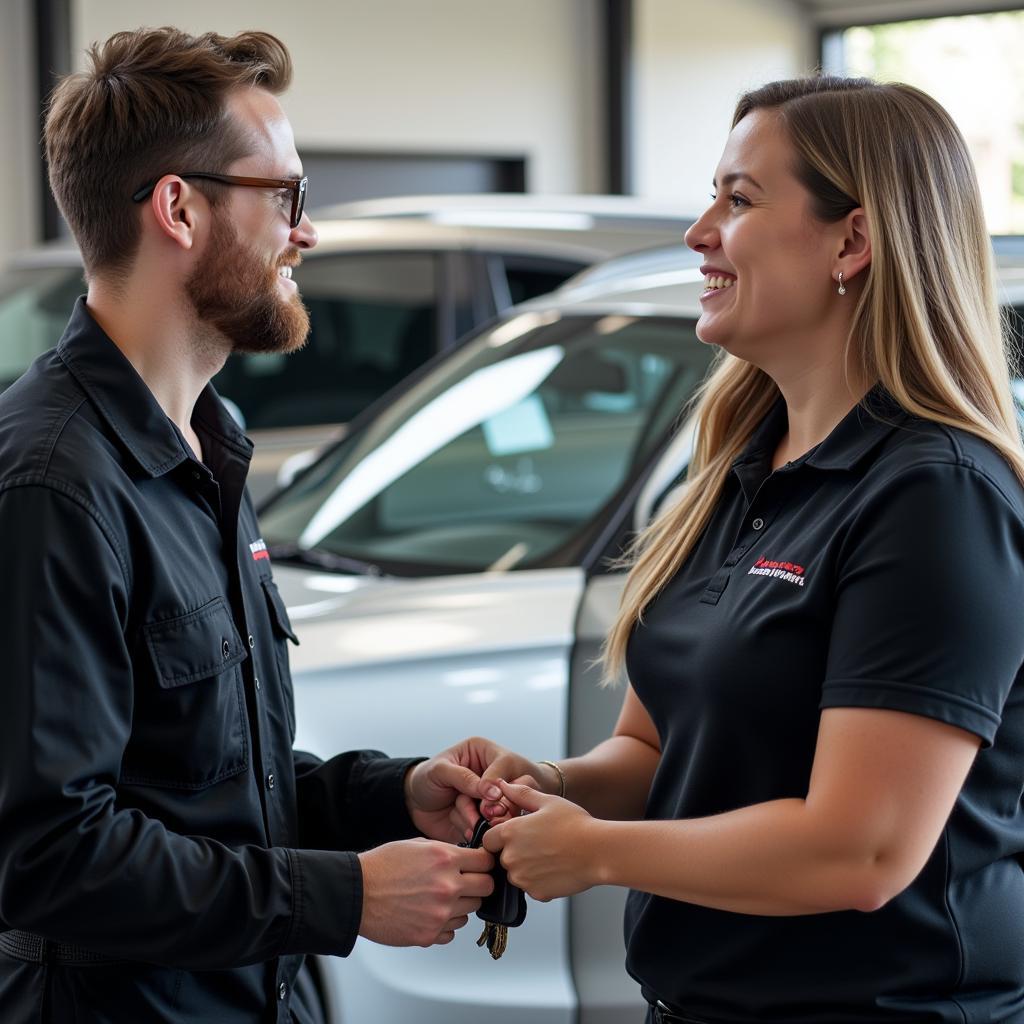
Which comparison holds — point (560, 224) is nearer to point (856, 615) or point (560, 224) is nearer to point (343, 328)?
point (343, 328)

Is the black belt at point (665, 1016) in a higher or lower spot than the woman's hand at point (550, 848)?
lower

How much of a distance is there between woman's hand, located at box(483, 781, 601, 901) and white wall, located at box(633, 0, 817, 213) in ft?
39.5

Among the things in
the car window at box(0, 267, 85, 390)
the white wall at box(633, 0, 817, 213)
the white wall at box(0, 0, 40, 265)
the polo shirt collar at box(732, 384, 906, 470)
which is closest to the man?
the polo shirt collar at box(732, 384, 906, 470)

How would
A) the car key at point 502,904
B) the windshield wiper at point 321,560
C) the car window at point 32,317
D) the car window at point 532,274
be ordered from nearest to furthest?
1. the car key at point 502,904
2. the windshield wiper at point 321,560
3. the car window at point 532,274
4. the car window at point 32,317

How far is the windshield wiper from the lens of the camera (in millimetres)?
3676

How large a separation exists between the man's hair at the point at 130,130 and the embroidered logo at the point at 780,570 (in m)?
0.87

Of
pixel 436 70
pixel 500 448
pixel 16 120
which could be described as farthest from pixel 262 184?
pixel 436 70

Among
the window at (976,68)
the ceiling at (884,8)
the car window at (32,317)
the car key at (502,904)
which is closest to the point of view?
the car key at (502,904)

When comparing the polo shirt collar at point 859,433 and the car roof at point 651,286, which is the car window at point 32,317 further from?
the polo shirt collar at point 859,433

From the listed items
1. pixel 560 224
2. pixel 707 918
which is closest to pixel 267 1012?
pixel 707 918

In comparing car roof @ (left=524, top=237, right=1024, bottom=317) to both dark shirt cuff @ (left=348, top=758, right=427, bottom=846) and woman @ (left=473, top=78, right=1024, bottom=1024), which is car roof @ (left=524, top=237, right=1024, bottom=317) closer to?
woman @ (left=473, top=78, right=1024, bottom=1024)

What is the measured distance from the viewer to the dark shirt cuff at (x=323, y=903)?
A: 6.34 ft

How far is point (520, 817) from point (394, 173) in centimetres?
1069

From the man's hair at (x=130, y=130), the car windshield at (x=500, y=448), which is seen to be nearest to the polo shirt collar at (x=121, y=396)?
the man's hair at (x=130, y=130)
